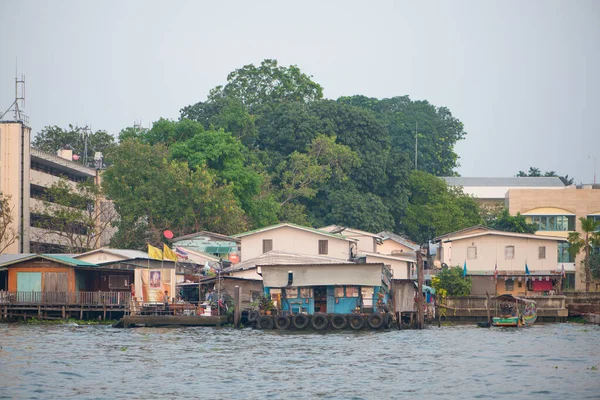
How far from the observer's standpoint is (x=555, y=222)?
94.4 m

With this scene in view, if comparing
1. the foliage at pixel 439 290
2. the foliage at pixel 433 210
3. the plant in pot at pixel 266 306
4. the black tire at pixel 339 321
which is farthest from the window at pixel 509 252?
the plant in pot at pixel 266 306

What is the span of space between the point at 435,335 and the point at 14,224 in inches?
1484

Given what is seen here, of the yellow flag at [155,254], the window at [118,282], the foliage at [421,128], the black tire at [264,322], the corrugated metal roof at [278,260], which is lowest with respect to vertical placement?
the black tire at [264,322]

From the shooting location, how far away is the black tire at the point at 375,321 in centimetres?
5278

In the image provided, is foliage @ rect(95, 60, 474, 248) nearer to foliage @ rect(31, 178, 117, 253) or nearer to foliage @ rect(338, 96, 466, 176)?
foliage @ rect(31, 178, 117, 253)

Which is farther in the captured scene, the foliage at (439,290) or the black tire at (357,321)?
the foliage at (439,290)

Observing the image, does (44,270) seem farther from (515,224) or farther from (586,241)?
(515,224)

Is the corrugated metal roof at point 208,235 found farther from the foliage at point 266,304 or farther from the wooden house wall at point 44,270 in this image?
the foliage at point 266,304

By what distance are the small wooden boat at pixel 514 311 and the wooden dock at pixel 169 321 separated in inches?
682

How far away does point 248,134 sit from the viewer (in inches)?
3804

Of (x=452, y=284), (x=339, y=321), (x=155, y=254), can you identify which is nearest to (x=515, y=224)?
(x=452, y=284)

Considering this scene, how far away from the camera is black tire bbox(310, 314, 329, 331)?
53.1 m

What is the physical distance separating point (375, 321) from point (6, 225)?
3260cm

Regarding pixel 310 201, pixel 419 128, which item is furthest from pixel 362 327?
pixel 419 128
